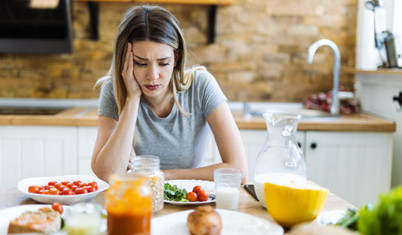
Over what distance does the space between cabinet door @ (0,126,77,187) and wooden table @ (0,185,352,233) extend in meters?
1.21

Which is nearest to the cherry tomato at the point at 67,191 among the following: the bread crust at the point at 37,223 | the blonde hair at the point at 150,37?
the bread crust at the point at 37,223

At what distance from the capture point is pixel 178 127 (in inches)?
76.2

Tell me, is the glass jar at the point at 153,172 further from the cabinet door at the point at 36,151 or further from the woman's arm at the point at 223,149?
the cabinet door at the point at 36,151

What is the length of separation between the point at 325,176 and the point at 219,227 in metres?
1.82

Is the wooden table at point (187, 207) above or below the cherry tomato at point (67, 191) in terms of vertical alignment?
below

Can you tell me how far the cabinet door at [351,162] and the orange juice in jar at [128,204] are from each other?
1.82 meters

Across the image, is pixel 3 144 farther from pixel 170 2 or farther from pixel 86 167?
pixel 170 2


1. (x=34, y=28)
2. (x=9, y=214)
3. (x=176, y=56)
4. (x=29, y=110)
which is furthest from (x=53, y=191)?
(x=34, y=28)

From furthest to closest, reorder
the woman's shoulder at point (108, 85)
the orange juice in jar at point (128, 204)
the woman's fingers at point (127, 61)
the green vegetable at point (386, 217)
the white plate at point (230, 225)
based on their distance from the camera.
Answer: the woman's shoulder at point (108, 85), the woman's fingers at point (127, 61), the white plate at point (230, 225), the orange juice in jar at point (128, 204), the green vegetable at point (386, 217)

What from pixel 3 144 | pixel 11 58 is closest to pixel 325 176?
pixel 3 144

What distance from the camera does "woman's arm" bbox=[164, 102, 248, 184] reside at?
1.64 m

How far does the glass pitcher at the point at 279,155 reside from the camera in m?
1.20

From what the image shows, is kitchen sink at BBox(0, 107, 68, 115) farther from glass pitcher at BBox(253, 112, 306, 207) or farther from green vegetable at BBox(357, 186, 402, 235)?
green vegetable at BBox(357, 186, 402, 235)

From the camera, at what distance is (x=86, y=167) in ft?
8.55
